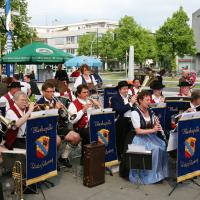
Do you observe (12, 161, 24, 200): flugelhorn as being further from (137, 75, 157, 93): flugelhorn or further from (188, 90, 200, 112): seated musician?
(137, 75, 157, 93): flugelhorn

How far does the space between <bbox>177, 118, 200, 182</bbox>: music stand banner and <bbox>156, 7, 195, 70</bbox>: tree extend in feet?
135

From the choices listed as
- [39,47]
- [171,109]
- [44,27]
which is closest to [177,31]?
[39,47]

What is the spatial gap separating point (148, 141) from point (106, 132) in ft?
2.40

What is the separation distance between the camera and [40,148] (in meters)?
4.85

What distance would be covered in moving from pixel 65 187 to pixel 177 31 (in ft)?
140

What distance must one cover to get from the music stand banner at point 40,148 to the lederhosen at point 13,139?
19.1 inches

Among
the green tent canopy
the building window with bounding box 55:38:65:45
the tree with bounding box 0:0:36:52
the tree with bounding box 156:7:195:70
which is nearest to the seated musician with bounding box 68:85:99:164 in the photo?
the green tent canopy

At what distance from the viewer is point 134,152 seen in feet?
17.6

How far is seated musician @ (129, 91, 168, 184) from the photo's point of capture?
5.64 metres

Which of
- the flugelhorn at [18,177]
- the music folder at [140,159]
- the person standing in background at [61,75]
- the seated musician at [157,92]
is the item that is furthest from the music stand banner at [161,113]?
the person standing in background at [61,75]

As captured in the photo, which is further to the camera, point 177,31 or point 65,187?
point 177,31

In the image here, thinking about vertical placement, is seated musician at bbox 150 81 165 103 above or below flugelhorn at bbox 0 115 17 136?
above

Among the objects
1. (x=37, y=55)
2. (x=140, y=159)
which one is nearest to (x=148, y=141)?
(x=140, y=159)

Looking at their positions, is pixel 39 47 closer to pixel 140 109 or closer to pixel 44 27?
pixel 140 109
